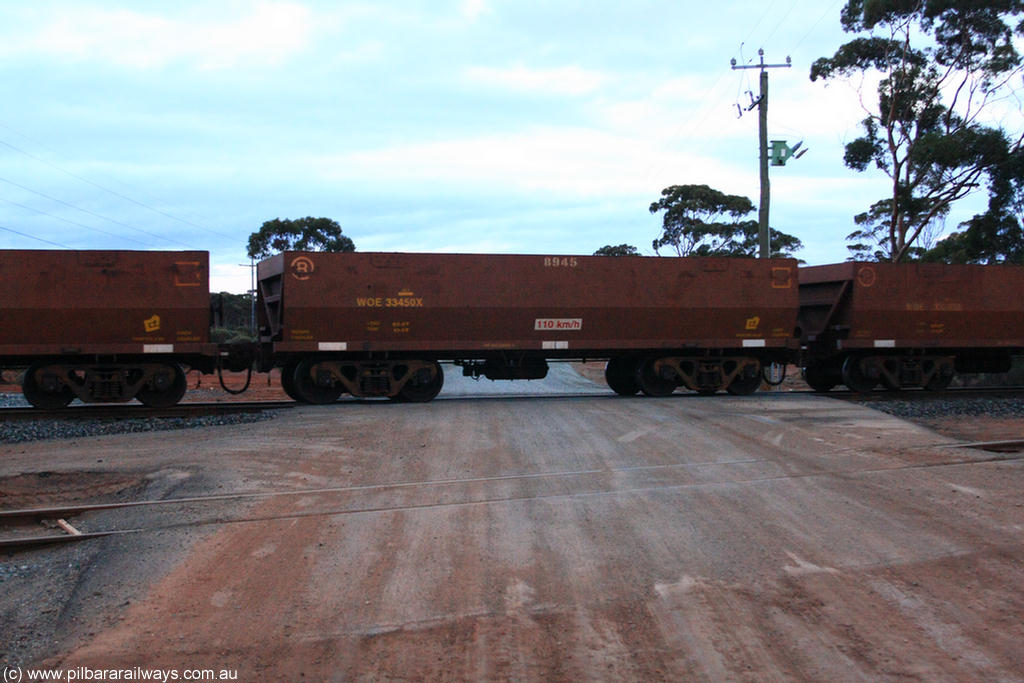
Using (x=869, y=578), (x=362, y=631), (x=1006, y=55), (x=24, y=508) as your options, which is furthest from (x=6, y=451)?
(x=1006, y=55)

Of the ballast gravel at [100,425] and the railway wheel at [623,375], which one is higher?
the railway wheel at [623,375]

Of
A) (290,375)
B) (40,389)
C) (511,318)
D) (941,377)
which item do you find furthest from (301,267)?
(941,377)

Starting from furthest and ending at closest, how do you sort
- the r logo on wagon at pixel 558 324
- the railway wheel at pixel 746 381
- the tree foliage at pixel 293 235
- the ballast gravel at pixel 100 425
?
the tree foliage at pixel 293 235, the railway wheel at pixel 746 381, the r logo on wagon at pixel 558 324, the ballast gravel at pixel 100 425

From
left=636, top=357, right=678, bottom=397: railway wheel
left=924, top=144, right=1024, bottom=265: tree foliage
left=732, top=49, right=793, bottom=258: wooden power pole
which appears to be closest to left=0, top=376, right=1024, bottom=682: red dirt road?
left=636, top=357, right=678, bottom=397: railway wheel

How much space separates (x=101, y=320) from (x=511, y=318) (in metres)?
7.58

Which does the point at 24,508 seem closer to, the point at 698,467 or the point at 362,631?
the point at 362,631

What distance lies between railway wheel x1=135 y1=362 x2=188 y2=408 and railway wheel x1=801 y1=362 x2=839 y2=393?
14151 millimetres

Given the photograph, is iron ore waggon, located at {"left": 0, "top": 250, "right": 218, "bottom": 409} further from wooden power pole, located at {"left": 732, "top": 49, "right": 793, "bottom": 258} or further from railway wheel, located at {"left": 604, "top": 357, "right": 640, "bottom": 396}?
wooden power pole, located at {"left": 732, "top": 49, "right": 793, "bottom": 258}

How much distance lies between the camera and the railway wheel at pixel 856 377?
1788 cm

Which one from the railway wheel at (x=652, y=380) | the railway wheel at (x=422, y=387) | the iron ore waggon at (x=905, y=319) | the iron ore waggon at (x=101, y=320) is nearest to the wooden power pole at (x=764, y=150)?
the iron ore waggon at (x=905, y=319)

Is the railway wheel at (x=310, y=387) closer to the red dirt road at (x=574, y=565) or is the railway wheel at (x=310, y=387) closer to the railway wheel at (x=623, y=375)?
the red dirt road at (x=574, y=565)

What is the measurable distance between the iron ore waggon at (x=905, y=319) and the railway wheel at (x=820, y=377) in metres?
0.07

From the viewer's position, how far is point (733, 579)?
561 centimetres

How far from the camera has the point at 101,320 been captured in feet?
46.6
